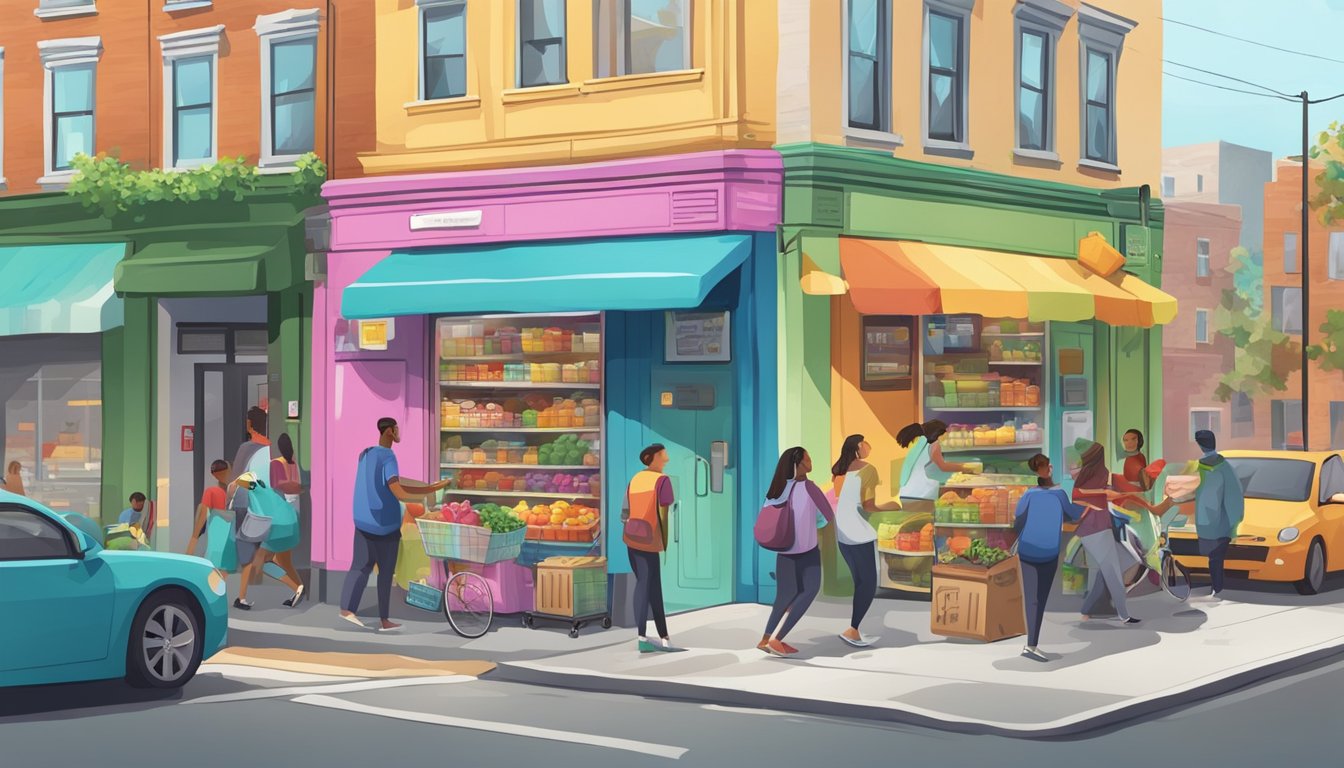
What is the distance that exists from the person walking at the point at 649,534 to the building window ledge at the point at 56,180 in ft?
40.1

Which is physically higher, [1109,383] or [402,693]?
[1109,383]

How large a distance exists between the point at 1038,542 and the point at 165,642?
22.3 ft

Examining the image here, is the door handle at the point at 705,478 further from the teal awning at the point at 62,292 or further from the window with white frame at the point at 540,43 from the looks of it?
the teal awning at the point at 62,292

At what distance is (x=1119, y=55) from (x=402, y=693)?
47.8 ft

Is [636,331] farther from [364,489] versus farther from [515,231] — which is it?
[364,489]

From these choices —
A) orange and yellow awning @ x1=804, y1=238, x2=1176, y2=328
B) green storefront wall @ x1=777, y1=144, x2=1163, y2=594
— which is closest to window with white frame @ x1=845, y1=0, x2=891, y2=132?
green storefront wall @ x1=777, y1=144, x2=1163, y2=594

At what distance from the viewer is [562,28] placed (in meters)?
17.8

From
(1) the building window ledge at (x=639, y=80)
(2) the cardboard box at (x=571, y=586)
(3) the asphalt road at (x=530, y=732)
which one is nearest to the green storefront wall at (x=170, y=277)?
(1) the building window ledge at (x=639, y=80)

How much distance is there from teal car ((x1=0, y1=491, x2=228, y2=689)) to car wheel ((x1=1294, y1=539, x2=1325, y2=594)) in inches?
464

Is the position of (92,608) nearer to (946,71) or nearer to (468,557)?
(468,557)

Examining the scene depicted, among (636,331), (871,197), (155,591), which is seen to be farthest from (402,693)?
(871,197)

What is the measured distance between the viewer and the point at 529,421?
17.7 meters

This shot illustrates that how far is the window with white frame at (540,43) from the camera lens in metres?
17.8

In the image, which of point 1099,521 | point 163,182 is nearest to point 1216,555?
point 1099,521
